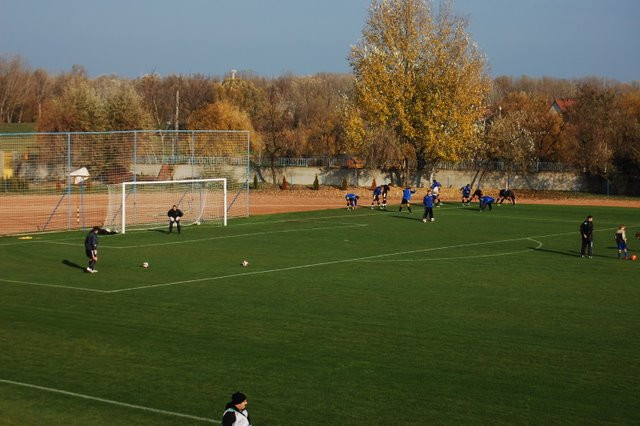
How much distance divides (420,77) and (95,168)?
29.9m

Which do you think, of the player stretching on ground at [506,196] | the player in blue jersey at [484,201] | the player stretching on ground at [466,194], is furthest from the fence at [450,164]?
the player in blue jersey at [484,201]

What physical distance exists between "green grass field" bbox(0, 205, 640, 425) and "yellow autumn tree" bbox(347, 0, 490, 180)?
38375 mm

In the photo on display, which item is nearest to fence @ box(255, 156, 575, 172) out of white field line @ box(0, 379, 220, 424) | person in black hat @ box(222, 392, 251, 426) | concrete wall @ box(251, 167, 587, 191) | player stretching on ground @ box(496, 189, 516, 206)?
concrete wall @ box(251, 167, 587, 191)

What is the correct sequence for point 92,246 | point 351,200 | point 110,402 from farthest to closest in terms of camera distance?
point 351,200 < point 92,246 < point 110,402

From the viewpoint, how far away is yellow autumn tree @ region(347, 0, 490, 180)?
257 ft

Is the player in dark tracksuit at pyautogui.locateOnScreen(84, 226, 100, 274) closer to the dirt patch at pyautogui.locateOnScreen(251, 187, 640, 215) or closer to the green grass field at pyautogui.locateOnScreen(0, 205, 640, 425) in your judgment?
the green grass field at pyautogui.locateOnScreen(0, 205, 640, 425)

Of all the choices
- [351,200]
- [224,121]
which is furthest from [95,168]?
[224,121]

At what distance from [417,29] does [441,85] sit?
5.17 meters

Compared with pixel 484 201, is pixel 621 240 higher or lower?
lower

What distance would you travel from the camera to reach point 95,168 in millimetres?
62562

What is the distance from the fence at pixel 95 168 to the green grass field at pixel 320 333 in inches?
604

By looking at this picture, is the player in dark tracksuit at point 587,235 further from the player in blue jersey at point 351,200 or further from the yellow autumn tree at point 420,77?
the yellow autumn tree at point 420,77

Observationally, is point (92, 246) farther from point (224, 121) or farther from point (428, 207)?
point (224, 121)

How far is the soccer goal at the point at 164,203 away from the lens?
154 feet
